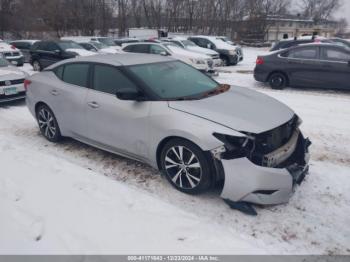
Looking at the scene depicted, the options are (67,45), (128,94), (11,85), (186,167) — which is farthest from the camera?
(67,45)

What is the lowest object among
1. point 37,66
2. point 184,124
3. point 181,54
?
point 37,66

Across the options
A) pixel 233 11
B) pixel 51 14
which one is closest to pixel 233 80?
pixel 51 14

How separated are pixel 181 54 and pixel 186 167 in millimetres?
9957

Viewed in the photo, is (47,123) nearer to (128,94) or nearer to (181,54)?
(128,94)

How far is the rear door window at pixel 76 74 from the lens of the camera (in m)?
4.74

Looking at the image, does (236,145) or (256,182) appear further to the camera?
(236,145)

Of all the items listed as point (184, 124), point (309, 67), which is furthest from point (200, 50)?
point (184, 124)

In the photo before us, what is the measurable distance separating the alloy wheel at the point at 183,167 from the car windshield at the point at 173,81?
73cm

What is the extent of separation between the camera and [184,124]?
3527mm

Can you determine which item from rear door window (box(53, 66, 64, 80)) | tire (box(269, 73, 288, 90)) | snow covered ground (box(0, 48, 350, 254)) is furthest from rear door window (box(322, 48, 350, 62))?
rear door window (box(53, 66, 64, 80))

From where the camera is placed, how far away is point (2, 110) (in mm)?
7688

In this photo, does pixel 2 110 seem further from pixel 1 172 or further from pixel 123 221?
pixel 123 221

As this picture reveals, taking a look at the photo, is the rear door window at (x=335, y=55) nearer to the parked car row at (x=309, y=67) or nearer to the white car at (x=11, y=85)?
the parked car row at (x=309, y=67)

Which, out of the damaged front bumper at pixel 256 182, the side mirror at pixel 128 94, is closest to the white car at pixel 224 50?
the side mirror at pixel 128 94
